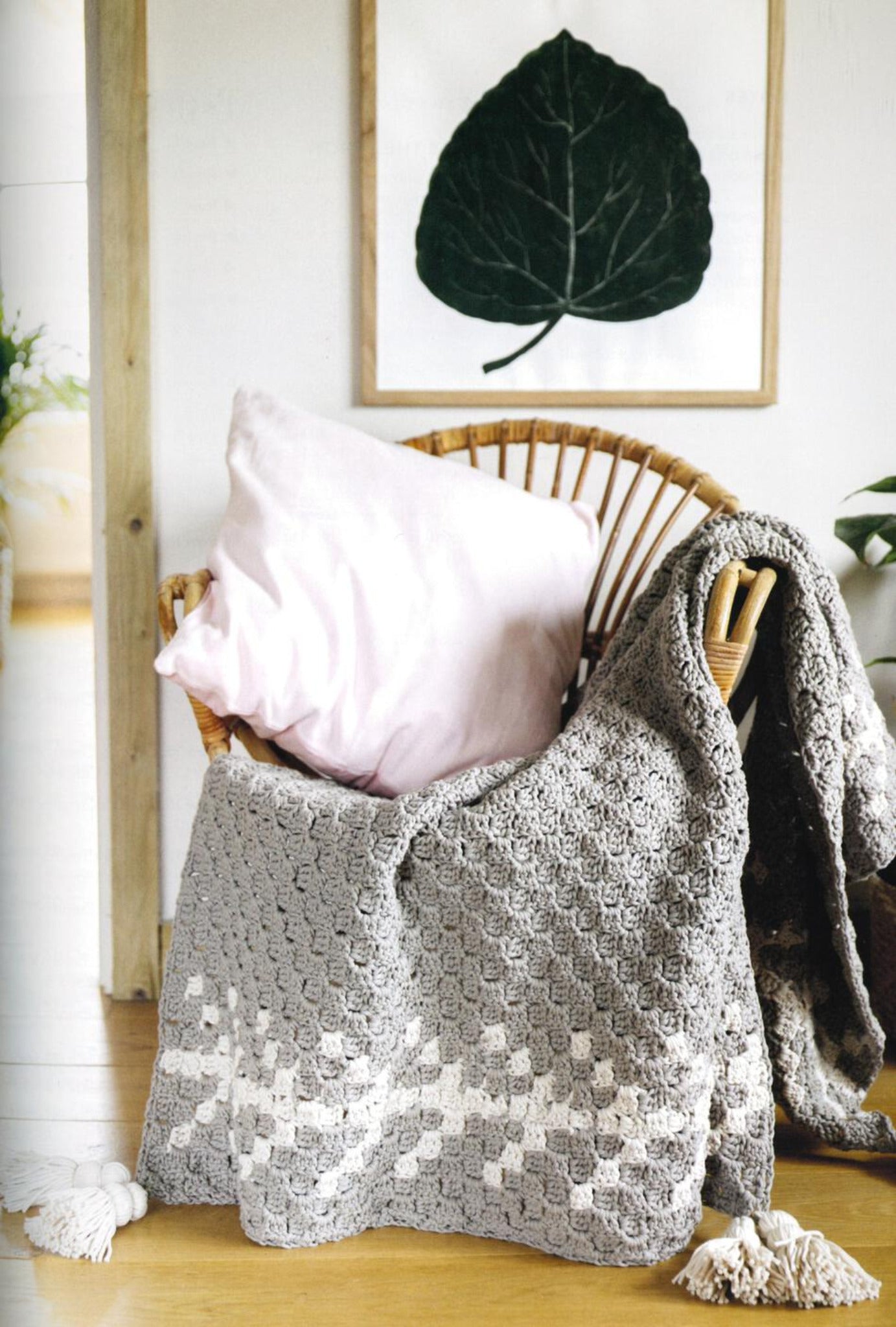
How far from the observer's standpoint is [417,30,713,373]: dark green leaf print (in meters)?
1.57

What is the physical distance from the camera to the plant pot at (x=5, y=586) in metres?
0.15

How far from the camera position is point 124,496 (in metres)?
1.61

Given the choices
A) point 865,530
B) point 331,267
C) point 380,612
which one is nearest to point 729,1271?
point 380,612

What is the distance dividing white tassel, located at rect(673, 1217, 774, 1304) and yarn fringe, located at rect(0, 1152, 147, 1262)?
0.52 m

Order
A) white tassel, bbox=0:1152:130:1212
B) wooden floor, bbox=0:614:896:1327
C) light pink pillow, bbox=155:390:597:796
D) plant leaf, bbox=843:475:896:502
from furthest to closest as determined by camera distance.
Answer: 1. plant leaf, bbox=843:475:896:502
2. light pink pillow, bbox=155:390:597:796
3. white tassel, bbox=0:1152:130:1212
4. wooden floor, bbox=0:614:896:1327

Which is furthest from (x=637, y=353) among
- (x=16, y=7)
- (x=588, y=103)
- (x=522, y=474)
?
(x=16, y=7)

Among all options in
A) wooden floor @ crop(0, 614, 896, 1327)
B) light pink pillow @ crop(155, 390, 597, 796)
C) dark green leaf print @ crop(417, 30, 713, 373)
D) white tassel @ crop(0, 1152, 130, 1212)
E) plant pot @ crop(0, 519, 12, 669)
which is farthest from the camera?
dark green leaf print @ crop(417, 30, 713, 373)

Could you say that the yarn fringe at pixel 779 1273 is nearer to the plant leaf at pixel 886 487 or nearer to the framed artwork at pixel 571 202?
the plant leaf at pixel 886 487

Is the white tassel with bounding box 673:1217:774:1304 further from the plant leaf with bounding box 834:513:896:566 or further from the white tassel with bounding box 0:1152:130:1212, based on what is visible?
the plant leaf with bounding box 834:513:896:566

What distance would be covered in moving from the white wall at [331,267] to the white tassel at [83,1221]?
703 millimetres

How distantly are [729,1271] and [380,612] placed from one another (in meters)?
0.72

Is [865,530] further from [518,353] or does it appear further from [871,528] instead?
[518,353]

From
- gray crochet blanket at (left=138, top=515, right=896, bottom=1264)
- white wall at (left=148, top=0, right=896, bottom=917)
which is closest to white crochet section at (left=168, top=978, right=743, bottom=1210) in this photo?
gray crochet blanket at (left=138, top=515, right=896, bottom=1264)

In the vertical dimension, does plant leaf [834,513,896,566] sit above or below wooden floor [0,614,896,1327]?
above
